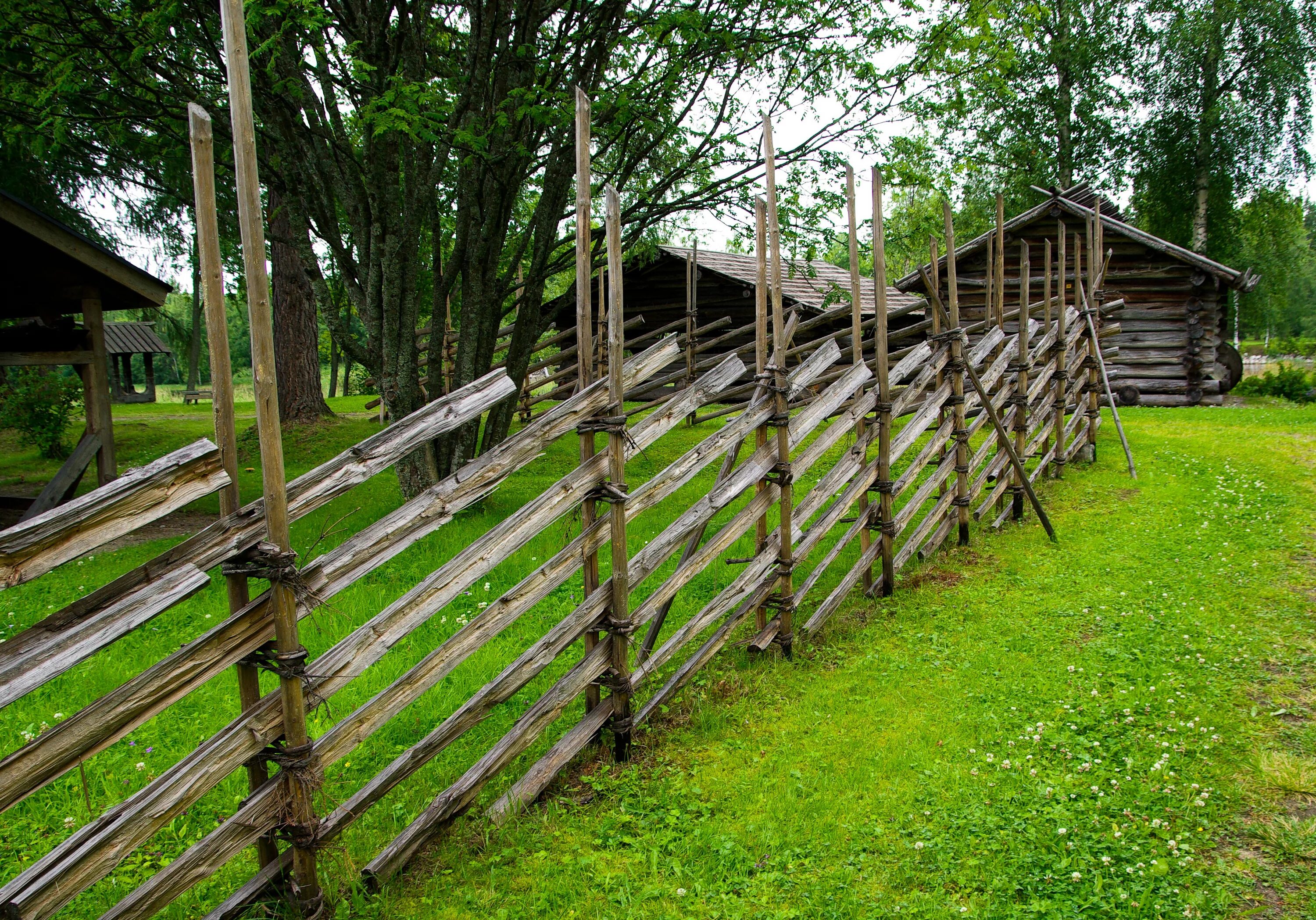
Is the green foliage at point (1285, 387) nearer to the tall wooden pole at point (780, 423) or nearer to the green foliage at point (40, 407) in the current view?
the tall wooden pole at point (780, 423)

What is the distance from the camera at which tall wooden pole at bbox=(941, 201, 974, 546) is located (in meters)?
7.10

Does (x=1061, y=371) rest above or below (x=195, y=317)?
below

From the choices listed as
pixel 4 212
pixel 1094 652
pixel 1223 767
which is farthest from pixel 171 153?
pixel 1223 767

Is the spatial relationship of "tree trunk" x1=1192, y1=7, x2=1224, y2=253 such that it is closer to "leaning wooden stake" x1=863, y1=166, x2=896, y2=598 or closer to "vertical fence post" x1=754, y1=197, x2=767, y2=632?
"leaning wooden stake" x1=863, y1=166, x2=896, y2=598

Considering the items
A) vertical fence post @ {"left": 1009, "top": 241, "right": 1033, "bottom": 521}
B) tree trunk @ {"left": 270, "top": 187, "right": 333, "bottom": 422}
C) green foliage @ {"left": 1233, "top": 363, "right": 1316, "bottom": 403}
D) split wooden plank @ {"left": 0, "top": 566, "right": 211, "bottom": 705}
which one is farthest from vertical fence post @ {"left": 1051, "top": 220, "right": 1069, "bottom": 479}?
green foliage @ {"left": 1233, "top": 363, "right": 1316, "bottom": 403}

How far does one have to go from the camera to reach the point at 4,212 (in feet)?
25.7

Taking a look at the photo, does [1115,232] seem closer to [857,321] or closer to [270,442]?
[857,321]

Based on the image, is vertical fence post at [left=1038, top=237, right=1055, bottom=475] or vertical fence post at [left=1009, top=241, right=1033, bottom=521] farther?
vertical fence post at [left=1038, top=237, right=1055, bottom=475]

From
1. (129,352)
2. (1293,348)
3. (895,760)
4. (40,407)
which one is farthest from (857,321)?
(129,352)

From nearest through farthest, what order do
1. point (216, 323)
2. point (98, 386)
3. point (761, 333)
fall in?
point (216, 323) < point (761, 333) < point (98, 386)

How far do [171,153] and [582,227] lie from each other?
293 inches

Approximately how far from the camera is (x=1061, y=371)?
31.7 ft

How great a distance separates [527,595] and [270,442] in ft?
4.67

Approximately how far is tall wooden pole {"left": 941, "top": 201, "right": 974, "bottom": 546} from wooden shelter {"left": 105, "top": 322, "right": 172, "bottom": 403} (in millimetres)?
29557
